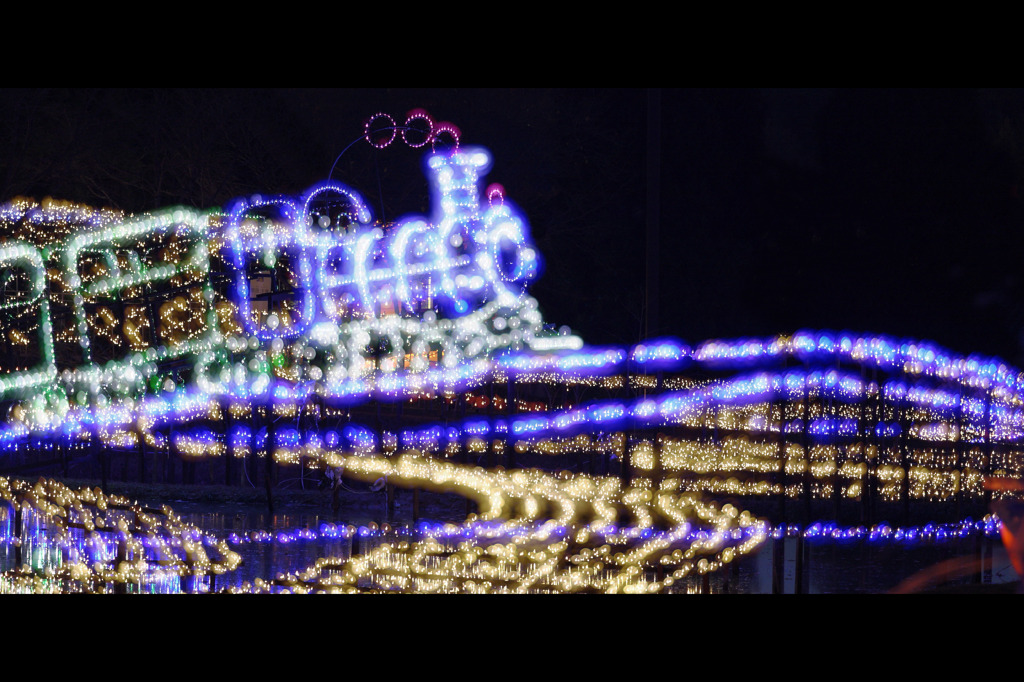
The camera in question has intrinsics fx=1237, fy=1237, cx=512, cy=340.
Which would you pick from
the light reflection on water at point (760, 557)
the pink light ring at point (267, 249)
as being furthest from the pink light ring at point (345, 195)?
the light reflection on water at point (760, 557)

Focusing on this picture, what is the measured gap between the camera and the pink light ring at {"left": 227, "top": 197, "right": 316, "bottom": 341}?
13352 millimetres

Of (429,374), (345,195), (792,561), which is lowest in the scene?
(792,561)

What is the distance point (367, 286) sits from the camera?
13859mm

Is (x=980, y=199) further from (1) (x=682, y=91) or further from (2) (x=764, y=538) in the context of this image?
(2) (x=764, y=538)

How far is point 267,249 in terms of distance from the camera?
14.1m

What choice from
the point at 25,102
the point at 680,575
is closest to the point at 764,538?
the point at 680,575

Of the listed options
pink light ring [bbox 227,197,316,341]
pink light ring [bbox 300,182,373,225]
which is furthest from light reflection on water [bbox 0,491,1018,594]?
pink light ring [bbox 300,182,373,225]

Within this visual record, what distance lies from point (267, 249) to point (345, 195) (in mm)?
1247

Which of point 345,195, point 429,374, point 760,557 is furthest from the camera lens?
point 345,195

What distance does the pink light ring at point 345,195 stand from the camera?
14.0m

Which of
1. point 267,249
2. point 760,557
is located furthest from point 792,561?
point 267,249

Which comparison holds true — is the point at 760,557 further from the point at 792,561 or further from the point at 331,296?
the point at 331,296

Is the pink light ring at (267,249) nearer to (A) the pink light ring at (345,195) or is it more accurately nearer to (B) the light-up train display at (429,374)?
(B) the light-up train display at (429,374)

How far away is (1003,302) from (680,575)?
802 inches
